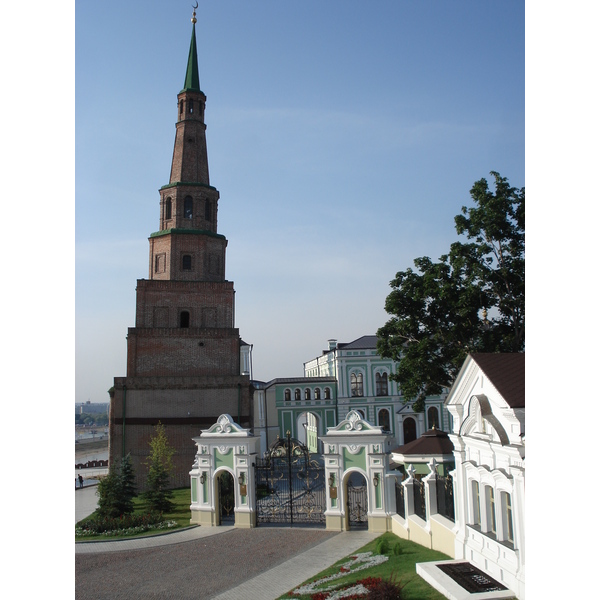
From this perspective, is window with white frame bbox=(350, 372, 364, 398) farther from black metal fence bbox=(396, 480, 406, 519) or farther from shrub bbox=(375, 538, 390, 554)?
shrub bbox=(375, 538, 390, 554)

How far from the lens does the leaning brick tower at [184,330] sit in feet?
80.5

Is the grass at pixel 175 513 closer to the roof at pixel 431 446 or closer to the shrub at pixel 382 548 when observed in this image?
the shrub at pixel 382 548

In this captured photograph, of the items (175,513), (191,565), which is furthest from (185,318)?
(191,565)

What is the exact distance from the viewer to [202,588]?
11.1 m

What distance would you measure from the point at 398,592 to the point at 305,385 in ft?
91.1

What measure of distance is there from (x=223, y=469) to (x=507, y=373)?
961 cm

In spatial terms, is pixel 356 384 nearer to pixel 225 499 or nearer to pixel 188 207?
pixel 188 207

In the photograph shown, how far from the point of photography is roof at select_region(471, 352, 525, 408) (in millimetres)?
8875

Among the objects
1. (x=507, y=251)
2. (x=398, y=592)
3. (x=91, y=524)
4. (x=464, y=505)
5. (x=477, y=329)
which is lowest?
(x=91, y=524)

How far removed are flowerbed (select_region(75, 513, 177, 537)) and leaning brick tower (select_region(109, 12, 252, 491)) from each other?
6.83 meters

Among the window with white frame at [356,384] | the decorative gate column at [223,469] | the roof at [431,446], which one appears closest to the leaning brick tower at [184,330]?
the decorative gate column at [223,469]

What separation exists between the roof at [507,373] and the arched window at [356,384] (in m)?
26.3
